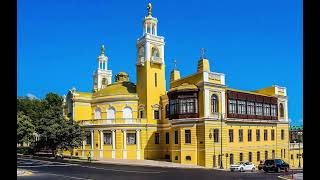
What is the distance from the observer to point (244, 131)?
56688 mm

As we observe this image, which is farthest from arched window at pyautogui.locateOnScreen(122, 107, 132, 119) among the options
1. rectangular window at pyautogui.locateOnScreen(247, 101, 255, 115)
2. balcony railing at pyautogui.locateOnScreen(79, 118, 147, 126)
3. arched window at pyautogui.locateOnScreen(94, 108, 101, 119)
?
rectangular window at pyautogui.locateOnScreen(247, 101, 255, 115)

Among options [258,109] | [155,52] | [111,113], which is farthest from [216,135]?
[111,113]

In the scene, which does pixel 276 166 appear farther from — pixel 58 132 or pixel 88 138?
pixel 88 138

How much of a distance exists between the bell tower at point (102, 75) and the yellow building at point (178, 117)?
57.1ft

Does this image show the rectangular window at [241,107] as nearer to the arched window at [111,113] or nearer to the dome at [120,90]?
the dome at [120,90]

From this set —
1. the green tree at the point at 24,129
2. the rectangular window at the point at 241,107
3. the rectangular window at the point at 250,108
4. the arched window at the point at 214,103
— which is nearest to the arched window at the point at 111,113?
the green tree at the point at 24,129

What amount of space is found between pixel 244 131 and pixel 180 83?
39.9 feet

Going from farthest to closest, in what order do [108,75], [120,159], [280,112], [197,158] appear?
[108,75] < [280,112] < [120,159] < [197,158]

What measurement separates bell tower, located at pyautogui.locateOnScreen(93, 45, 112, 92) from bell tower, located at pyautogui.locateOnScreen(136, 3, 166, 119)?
997 inches

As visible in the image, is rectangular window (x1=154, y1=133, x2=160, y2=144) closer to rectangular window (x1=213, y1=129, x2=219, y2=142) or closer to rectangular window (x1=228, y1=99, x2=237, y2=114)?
rectangular window (x1=213, y1=129, x2=219, y2=142)

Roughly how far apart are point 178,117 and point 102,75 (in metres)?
37.9
